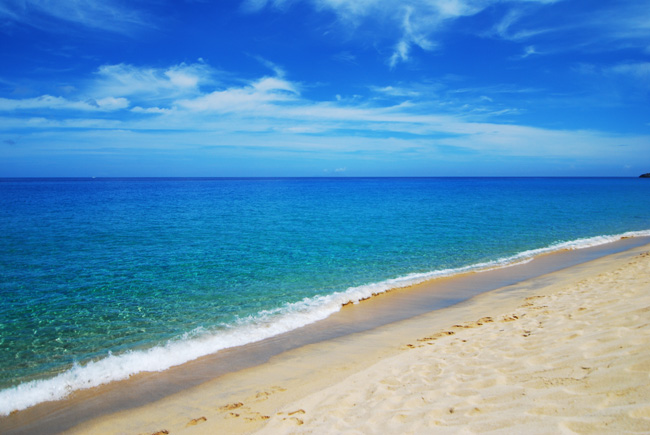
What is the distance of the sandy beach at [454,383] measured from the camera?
4188 mm

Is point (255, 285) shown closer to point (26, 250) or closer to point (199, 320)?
point (199, 320)

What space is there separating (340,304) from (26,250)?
666 inches

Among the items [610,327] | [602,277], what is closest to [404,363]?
[610,327]

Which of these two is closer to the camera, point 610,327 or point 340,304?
point 610,327

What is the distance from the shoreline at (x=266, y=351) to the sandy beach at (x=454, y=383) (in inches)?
11.2

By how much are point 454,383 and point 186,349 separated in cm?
614

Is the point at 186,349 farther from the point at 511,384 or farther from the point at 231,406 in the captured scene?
the point at 511,384

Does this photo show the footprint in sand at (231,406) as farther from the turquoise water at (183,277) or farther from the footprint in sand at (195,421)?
the turquoise water at (183,277)

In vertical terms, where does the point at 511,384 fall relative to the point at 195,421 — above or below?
above

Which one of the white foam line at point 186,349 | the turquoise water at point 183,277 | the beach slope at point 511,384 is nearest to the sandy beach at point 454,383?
the beach slope at point 511,384

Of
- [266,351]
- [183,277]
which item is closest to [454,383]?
[266,351]

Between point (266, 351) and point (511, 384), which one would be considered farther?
point (266, 351)

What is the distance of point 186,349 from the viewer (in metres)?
8.62

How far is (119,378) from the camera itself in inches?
293
